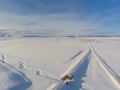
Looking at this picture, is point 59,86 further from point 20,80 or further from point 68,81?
point 20,80

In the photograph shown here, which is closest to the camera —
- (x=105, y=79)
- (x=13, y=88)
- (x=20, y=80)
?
(x=13, y=88)

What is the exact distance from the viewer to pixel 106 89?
8.02m

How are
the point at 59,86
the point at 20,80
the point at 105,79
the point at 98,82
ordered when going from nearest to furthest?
the point at 59,86 → the point at 20,80 → the point at 98,82 → the point at 105,79

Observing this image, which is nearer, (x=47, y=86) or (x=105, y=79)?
(x=47, y=86)

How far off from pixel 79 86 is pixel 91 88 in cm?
45

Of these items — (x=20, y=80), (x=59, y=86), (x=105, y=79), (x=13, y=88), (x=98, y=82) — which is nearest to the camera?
(x=13, y=88)

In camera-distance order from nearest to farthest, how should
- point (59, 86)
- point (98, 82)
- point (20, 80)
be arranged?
1. point (59, 86)
2. point (20, 80)
3. point (98, 82)

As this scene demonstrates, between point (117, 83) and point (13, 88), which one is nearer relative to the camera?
point (13, 88)

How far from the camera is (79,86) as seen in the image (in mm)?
8000

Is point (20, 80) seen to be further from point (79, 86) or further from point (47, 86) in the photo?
point (79, 86)

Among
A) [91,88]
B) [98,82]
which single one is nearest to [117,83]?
[98,82]

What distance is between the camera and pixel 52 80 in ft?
29.3

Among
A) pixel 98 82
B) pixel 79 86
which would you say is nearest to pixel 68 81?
pixel 79 86

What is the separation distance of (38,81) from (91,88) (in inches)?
84.6
